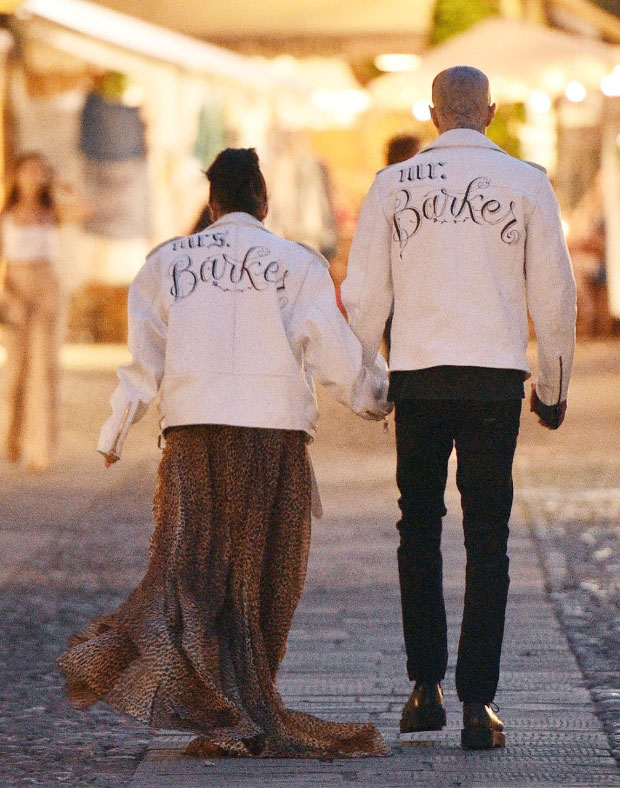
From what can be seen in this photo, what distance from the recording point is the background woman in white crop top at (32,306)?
1073 centimetres

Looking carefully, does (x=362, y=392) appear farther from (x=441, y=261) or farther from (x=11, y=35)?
(x=11, y=35)

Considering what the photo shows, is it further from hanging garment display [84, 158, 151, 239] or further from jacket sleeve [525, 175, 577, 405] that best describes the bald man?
hanging garment display [84, 158, 151, 239]

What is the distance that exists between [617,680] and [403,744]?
37.4 inches

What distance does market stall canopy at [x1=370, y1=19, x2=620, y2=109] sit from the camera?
16.1 m

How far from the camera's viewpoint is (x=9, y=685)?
5.53m

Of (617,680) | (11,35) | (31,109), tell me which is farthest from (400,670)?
(31,109)

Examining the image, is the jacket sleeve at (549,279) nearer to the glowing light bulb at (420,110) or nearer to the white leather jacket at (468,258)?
the white leather jacket at (468,258)

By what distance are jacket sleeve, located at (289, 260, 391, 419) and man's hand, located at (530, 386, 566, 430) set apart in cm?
52

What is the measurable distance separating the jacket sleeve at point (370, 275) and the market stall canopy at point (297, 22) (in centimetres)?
1749

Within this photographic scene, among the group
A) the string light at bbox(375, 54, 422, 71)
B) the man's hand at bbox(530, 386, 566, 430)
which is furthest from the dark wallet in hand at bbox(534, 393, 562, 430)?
the string light at bbox(375, 54, 422, 71)

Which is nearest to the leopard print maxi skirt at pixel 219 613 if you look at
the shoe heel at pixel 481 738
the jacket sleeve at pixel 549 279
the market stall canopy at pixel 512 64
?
the shoe heel at pixel 481 738

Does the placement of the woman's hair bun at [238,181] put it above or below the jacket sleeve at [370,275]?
above

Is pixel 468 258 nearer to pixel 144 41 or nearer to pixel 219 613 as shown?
pixel 219 613

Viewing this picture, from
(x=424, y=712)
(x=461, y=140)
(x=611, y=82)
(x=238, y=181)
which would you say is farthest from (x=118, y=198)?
(x=424, y=712)
